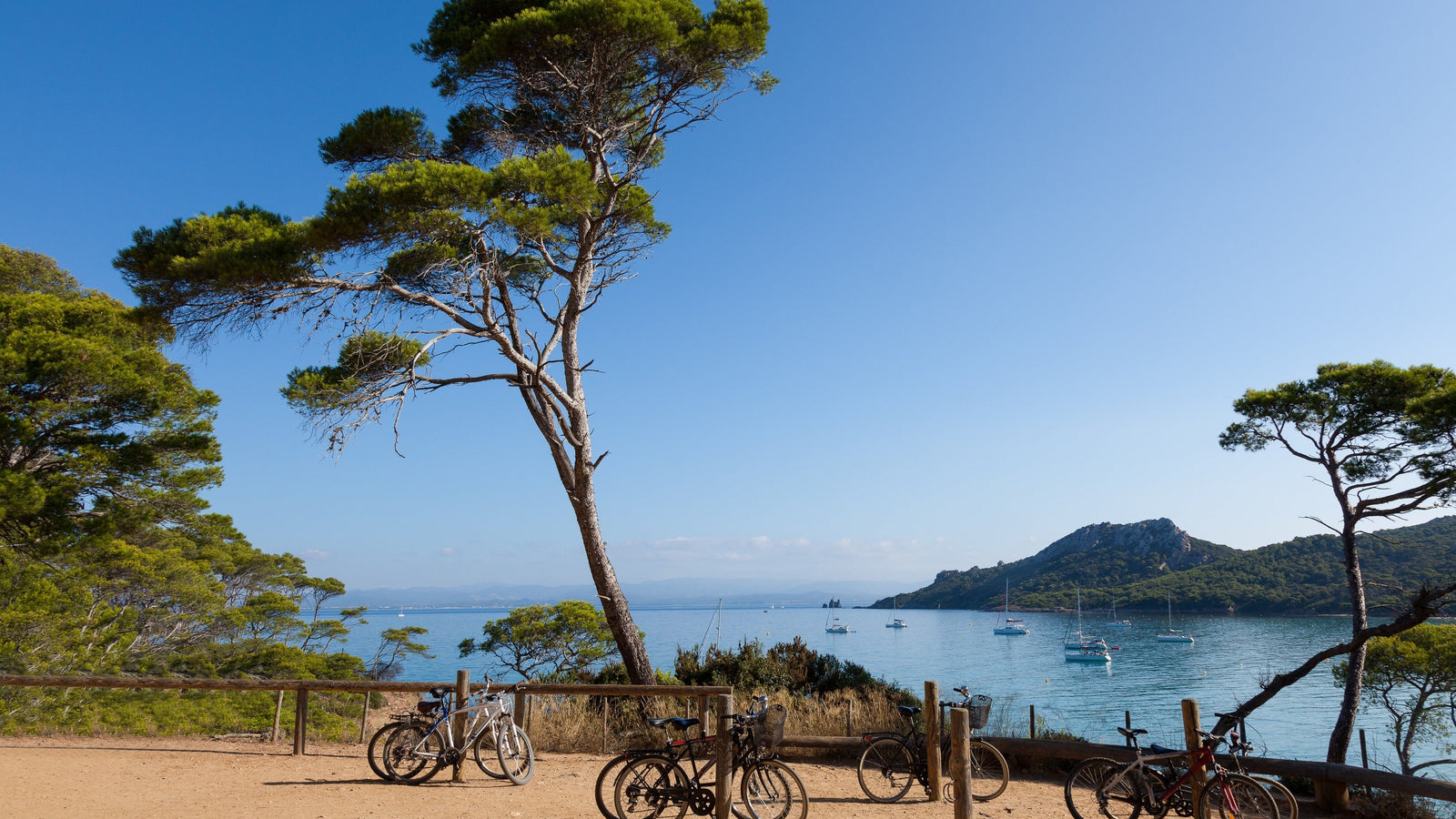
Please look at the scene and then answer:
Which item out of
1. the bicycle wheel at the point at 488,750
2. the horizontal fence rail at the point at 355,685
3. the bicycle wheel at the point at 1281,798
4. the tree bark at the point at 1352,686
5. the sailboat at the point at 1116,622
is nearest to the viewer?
the bicycle wheel at the point at 1281,798

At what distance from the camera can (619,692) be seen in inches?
306

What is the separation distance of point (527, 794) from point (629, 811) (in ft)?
4.31

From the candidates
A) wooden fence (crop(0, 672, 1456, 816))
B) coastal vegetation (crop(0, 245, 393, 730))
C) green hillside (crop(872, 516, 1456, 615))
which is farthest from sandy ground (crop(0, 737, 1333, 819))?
green hillside (crop(872, 516, 1456, 615))

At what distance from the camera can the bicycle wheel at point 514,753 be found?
6.69 m

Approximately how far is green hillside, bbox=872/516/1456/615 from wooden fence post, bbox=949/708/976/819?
19665 mm

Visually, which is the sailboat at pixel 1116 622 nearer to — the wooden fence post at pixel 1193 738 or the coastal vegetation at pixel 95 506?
the coastal vegetation at pixel 95 506

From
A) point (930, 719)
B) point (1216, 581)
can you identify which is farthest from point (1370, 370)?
point (1216, 581)

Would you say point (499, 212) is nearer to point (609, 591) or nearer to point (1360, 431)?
point (609, 591)

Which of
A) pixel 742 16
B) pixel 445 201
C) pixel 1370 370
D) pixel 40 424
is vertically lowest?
pixel 40 424

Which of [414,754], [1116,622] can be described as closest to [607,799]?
[414,754]

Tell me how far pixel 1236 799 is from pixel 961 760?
218 cm

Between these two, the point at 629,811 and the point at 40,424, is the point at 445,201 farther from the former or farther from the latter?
the point at 40,424

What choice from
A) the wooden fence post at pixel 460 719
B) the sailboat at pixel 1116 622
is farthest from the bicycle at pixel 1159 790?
the sailboat at pixel 1116 622

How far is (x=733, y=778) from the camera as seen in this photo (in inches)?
216
